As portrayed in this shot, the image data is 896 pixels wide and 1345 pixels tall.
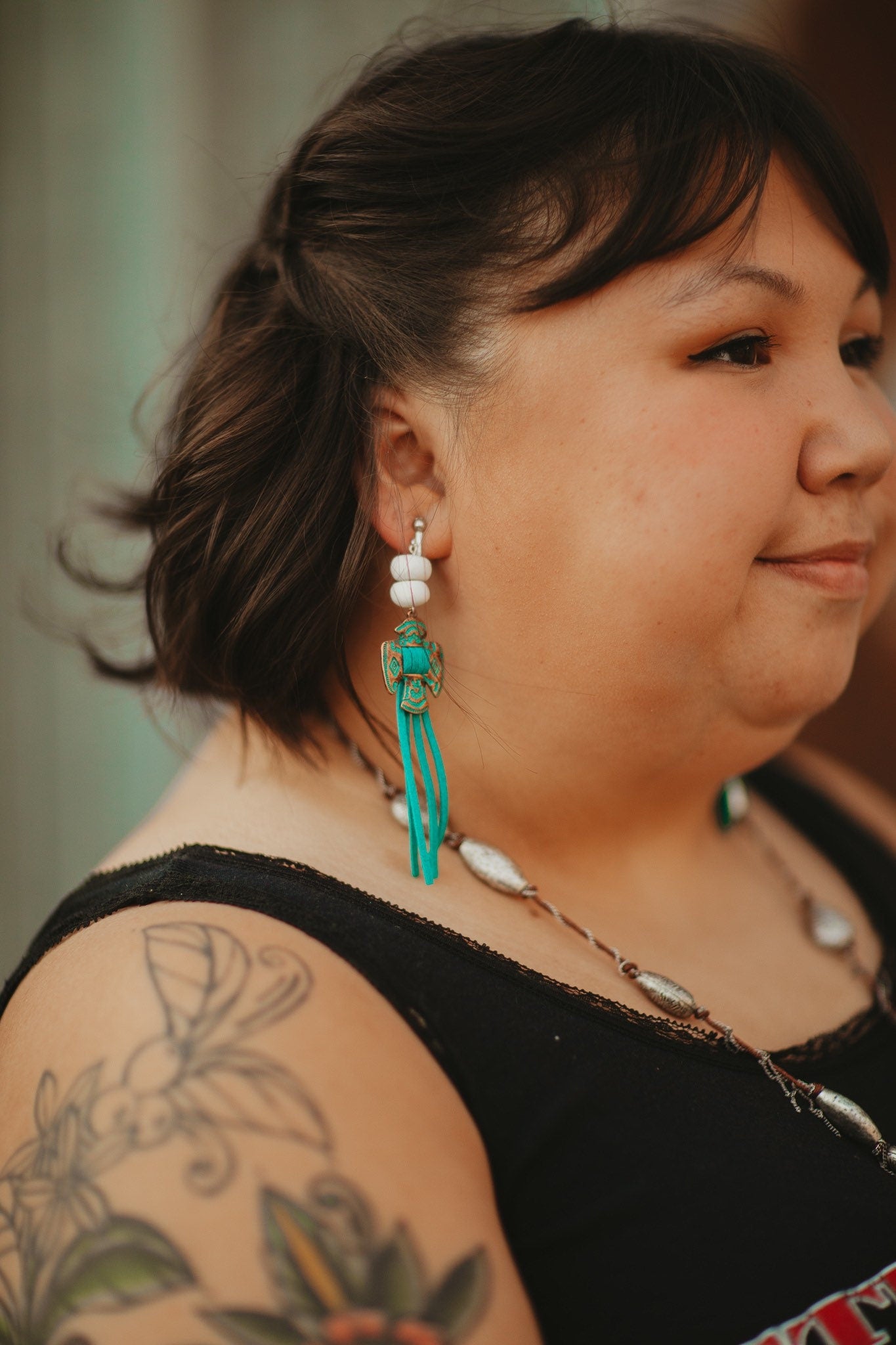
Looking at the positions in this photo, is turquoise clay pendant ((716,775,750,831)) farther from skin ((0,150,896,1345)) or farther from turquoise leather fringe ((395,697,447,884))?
turquoise leather fringe ((395,697,447,884))

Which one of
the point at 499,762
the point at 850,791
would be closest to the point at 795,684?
the point at 499,762

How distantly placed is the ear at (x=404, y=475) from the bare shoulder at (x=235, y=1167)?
1.71 feet

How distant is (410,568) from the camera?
1281 millimetres

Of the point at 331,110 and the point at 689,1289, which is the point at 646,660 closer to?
the point at 689,1289

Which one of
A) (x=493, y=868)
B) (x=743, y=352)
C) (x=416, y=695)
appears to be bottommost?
(x=493, y=868)

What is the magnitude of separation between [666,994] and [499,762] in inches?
13.5

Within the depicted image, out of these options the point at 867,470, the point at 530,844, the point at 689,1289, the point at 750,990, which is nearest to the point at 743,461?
the point at 867,470

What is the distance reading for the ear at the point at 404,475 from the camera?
131 centimetres

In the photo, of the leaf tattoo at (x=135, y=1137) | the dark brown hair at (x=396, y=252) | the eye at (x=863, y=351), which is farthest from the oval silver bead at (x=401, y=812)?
the eye at (x=863, y=351)

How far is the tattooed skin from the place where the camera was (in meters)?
0.85

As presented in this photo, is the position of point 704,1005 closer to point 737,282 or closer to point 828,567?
point 828,567

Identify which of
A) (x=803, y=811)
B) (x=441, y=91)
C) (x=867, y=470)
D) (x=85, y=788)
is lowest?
(x=85, y=788)

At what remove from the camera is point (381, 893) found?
4.07 ft

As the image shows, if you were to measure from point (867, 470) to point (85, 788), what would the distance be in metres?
2.04
